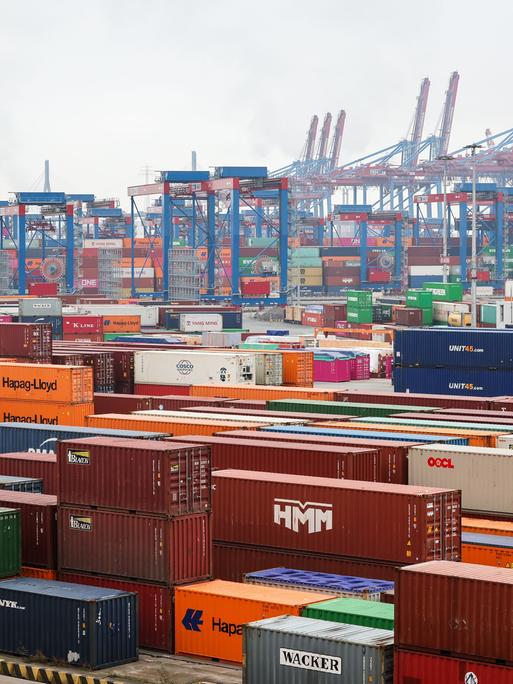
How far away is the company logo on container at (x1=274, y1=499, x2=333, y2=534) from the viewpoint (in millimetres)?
28453

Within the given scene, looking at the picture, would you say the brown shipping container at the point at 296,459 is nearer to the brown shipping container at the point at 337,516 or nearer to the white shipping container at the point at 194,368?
the brown shipping container at the point at 337,516

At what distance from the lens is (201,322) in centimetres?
10844

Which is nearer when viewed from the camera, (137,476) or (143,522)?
(143,522)

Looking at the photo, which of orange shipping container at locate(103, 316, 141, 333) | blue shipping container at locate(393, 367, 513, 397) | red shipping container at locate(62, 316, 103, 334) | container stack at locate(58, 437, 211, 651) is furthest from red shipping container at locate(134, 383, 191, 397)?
orange shipping container at locate(103, 316, 141, 333)

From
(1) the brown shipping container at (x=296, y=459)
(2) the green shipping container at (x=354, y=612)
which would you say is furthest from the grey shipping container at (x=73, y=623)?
(1) the brown shipping container at (x=296, y=459)

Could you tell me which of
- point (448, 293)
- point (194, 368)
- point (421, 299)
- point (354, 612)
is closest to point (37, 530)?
point (354, 612)

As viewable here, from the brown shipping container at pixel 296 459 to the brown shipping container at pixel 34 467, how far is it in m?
3.65

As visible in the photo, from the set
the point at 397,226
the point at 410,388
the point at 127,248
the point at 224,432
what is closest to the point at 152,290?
the point at 127,248

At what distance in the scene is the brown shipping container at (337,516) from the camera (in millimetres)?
26906

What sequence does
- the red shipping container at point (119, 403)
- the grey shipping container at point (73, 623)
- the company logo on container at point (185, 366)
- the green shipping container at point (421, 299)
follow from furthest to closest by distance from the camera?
1. the green shipping container at point (421, 299)
2. the company logo on container at point (185, 366)
3. the red shipping container at point (119, 403)
4. the grey shipping container at point (73, 623)

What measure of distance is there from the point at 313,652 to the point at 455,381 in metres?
36.2

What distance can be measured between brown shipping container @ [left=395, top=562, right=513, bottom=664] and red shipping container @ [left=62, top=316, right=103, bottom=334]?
7100cm

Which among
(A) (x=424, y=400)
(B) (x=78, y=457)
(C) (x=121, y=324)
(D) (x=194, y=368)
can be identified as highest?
(C) (x=121, y=324)

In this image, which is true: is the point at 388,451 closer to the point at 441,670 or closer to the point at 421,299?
the point at 441,670
